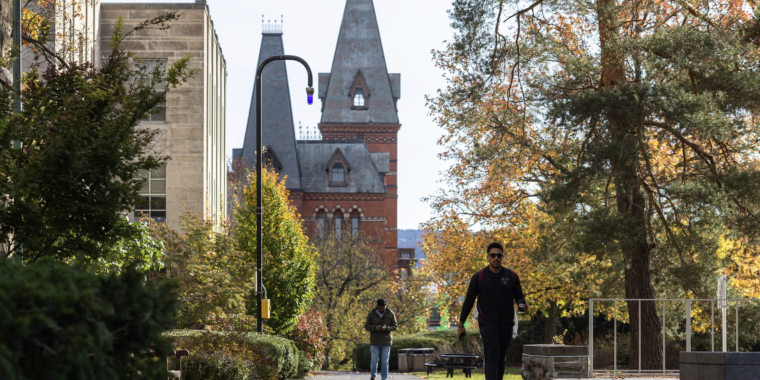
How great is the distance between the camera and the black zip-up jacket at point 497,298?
31.4 feet

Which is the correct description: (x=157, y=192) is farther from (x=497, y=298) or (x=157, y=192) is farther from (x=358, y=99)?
(x=358, y=99)

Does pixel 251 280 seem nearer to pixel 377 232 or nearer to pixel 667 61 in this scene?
pixel 667 61

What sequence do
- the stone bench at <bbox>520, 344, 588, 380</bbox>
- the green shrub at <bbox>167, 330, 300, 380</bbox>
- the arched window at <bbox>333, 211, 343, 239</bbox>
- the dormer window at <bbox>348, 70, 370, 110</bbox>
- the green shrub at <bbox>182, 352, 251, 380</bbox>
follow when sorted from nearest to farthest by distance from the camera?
the stone bench at <bbox>520, 344, 588, 380</bbox> → the green shrub at <bbox>182, 352, 251, 380</bbox> → the green shrub at <bbox>167, 330, 300, 380</bbox> → the arched window at <bbox>333, 211, 343, 239</bbox> → the dormer window at <bbox>348, 70, 370, 110</bbox>

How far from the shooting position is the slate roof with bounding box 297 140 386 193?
77250 millimetres

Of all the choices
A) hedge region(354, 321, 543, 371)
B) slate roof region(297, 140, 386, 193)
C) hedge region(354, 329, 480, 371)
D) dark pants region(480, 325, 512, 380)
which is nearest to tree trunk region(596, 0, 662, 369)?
dark pants region(480, 325, 512, 380)

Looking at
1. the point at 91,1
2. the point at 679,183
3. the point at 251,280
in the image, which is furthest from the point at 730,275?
the point at 91,1

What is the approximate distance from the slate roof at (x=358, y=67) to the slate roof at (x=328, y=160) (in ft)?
23.4

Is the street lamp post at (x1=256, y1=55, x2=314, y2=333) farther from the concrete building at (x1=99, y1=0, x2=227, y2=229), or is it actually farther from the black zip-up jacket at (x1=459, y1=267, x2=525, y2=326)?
the black zip-up jacket at (x1=459, y1=267, x2=525, y2=326)

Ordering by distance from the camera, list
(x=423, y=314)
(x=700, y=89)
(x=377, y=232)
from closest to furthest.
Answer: (x=700, y=89) → (x=423, y=314) → (x=377, y=232)

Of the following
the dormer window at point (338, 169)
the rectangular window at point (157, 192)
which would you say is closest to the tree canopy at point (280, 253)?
the rectangular window at point (157, 192)

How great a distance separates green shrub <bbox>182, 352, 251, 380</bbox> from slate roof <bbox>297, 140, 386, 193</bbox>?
2484 inches

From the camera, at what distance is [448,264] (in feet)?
120

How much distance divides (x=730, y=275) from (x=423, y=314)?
2651cm

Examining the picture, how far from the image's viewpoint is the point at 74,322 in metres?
3.61
